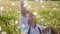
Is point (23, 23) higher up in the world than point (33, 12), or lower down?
lower down

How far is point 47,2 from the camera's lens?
105 centimetres

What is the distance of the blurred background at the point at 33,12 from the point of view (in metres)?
1.05

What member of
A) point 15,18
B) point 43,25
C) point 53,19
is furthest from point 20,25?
point 53,19

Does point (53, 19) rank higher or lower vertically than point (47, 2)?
lower

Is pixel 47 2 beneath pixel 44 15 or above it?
above

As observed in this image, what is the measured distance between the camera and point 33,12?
3.46 feet

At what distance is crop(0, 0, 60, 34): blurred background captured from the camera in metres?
1.05

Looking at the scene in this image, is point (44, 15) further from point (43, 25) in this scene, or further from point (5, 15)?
point (5, 15)

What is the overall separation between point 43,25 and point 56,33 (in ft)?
0.47

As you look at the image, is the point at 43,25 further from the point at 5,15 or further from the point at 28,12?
the point at 5,15


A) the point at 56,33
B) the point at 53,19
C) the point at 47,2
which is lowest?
the point at 56,33

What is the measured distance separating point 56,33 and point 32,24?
0.24 metres

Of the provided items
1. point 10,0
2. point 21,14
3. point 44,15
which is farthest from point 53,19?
point 10,0

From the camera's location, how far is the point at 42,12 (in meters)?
1.06
